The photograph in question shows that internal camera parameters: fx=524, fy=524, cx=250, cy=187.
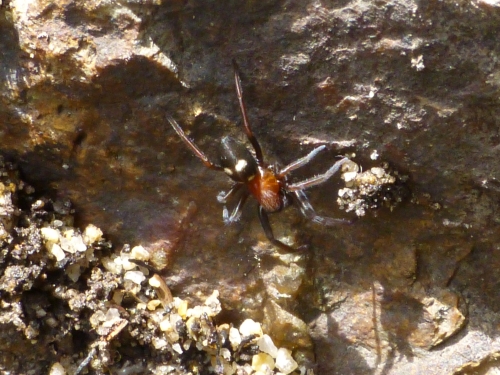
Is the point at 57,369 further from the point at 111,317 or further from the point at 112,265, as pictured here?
the point at 112,265

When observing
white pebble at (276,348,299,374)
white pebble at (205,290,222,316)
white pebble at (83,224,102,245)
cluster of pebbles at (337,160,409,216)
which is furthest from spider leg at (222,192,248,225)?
white pebble at (276,348,299,374)

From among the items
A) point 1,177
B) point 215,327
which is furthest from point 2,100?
point 215,327

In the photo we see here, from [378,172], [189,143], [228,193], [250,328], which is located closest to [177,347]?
[250,328]

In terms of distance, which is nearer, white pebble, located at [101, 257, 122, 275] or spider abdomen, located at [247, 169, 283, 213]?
spider abdomen, located at [247, 169, 283, 213]

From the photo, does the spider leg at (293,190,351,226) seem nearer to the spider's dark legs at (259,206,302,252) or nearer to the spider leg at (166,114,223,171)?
the spider's dark legs at (259,206,302,252)

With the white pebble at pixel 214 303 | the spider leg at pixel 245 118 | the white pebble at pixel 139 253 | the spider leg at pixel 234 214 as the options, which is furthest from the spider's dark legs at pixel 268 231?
the white pebble at pixel 139 253

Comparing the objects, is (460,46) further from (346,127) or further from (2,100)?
(2,100)

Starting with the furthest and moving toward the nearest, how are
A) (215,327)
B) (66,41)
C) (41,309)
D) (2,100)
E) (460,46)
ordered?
(215,327), (41,309), (2,100), (66,41), (460,46)
